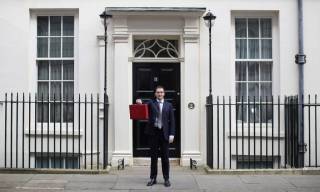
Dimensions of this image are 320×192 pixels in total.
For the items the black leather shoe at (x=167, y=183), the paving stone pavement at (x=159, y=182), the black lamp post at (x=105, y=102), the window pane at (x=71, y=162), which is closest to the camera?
the paving stone pavement at (x=159, y=182)

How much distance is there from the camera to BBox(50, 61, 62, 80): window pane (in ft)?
50.5

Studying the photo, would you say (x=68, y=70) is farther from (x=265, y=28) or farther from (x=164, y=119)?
(x=265, y=28)

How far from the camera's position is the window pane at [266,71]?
15453 mm

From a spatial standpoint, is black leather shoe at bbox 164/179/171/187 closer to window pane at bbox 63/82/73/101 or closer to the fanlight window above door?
the fanlight window above door

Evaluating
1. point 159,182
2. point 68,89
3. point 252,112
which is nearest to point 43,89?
point 68,89

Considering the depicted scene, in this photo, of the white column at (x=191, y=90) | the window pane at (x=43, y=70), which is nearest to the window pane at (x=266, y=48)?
the white column at (x=191, y=90)

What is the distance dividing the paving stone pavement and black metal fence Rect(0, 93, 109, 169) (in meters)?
1.58

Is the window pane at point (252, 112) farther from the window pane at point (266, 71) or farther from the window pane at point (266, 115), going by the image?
the window pane at point (266, 71)

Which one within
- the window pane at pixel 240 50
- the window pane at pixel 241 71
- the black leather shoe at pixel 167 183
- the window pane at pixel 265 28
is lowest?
the black leather shoe at pixel 167 183

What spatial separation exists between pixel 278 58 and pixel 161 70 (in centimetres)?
300

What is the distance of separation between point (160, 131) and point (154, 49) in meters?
4.16

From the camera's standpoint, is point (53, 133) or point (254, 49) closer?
point (53, 133)

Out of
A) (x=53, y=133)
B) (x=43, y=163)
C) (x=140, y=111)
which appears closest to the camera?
(x=140, y=111)

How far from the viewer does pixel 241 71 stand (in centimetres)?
1543
